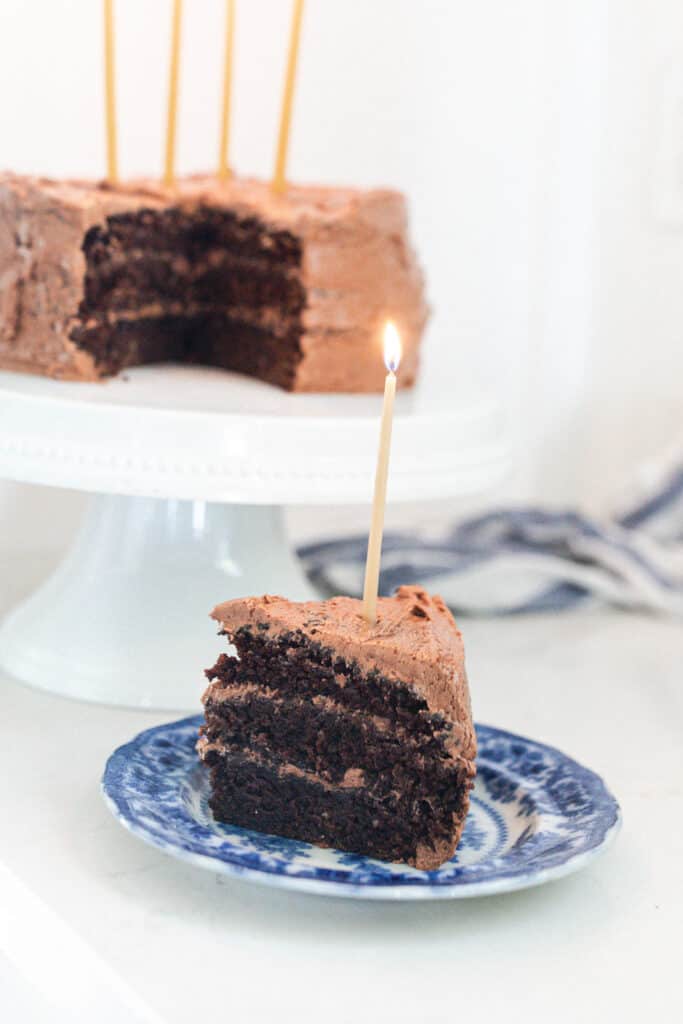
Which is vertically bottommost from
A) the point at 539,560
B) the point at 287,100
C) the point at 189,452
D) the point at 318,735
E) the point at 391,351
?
the point at 539,560

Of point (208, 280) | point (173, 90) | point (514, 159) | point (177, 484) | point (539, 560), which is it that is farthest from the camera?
point (514, 159)

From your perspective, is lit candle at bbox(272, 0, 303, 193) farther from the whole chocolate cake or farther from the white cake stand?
the white cake stand

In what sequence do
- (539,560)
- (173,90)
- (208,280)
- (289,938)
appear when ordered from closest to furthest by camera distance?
(289,938) → (173,90) → (208,280) → (539,560)

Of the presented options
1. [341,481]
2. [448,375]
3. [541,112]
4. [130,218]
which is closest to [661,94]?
[541,112]

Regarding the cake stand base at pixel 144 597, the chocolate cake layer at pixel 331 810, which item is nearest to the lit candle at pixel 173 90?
the cake stand base at pixel 144 597

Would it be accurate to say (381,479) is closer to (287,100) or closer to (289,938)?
(289,938)

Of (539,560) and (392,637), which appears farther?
(539,560)

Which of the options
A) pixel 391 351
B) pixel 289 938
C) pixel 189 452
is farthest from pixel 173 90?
pixel 289 938

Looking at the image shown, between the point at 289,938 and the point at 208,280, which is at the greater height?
the point at 208,280
